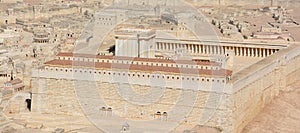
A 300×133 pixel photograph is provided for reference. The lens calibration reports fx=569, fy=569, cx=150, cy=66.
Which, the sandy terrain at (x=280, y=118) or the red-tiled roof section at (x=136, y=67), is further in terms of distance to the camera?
the sandy terrain at (x=280, y=118)

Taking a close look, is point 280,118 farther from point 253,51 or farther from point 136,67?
point 253,51

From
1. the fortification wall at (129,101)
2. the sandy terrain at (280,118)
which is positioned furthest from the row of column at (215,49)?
the fortification wall at (129,101)

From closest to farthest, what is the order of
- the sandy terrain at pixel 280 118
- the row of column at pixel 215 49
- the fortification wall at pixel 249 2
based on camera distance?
the sandy terrain at pixel 280 118 < the row of column at pixel 215 49 < the fortification wall at pixel 249 2

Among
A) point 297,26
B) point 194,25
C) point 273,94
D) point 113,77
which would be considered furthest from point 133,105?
point 297,26

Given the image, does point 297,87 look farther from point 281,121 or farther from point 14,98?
point 14,98

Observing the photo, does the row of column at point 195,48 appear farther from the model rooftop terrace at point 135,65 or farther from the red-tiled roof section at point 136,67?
the red-tiled roof section at point 136,67

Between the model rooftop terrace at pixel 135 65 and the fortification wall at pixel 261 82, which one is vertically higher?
the model rooftop terrace at pixel 135 65

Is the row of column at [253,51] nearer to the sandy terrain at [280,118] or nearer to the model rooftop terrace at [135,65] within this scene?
the sandy terrain at [280,118]

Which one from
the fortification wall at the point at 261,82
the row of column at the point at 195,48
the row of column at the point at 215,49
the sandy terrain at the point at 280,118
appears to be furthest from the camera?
the row of column at the point at 195,48

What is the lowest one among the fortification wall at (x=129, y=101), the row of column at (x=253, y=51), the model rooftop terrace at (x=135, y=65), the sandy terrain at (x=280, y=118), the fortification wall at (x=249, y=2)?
the sandy terrain at (x=280, y=118)

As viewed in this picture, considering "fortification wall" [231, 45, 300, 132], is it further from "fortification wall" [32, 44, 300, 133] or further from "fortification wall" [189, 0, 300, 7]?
"fortification wall" [189, 0, 300, 7]
